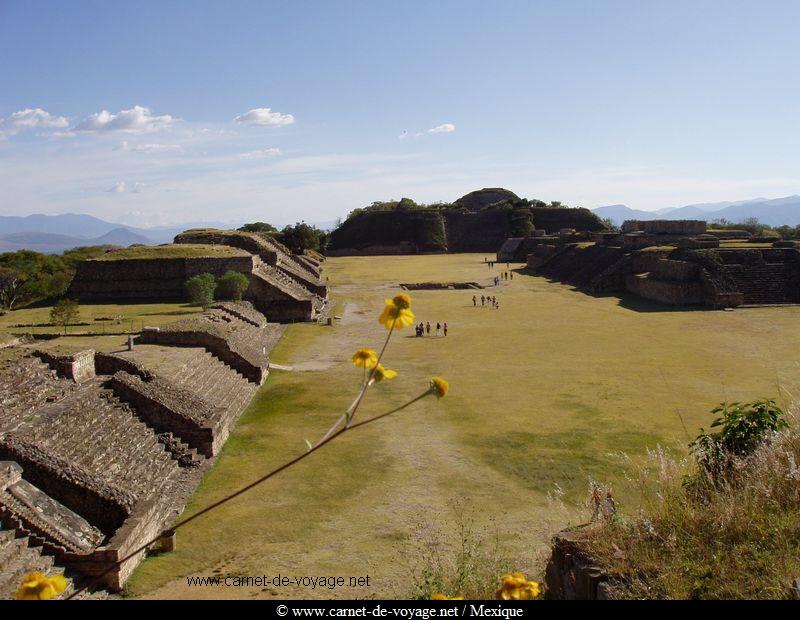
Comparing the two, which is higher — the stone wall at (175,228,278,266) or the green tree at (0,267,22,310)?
the stone wall at (175,228,278,266)

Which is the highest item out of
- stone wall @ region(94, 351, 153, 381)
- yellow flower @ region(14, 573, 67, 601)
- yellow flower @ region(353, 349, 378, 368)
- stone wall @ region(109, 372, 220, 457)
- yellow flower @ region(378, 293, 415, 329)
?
yellow flower @ region(378, 293, 415, 329)

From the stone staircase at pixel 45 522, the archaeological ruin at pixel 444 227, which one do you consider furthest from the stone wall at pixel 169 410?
the archaeological ruin at pixel 444 227

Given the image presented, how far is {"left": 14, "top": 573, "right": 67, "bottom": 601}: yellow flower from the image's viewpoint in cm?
196

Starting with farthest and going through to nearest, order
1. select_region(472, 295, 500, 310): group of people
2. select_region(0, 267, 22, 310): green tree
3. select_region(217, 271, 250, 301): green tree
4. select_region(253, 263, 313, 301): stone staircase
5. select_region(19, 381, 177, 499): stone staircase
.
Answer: select_region(472, 295, 500, 310): group of people → select_region(253, 263, 313, 301): stone staircase → select_region(0, 267, 22, 310): green tree → select_region(217, 271, 250, 301): green tree → select_region(19, 381, 177, 499): stone staircase

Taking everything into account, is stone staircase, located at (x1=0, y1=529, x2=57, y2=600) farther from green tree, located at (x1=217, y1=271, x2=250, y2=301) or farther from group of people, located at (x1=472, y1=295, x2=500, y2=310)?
group of people, located at (x1=472, y1=295, x2=500, y2=310)

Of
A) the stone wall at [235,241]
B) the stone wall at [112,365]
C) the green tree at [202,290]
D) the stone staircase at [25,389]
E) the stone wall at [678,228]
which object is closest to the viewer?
the stone staircase at [25,389]

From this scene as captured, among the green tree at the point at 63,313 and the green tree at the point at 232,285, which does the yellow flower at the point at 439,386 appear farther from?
the green tree at the point at 232,285

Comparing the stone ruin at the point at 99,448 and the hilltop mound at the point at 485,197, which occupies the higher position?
the hilltop mound at the point at 485,197

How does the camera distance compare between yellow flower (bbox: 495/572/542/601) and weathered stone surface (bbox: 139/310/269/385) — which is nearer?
yellow flower (bbox: 495/572/542/601)

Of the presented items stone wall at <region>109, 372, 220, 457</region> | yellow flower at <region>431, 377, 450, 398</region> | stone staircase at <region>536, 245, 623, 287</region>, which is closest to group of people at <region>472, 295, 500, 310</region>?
stone staircase at <region>536, 245, 623, 287</region>

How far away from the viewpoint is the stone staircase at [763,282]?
29656mm

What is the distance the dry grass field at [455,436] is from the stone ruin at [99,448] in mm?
564

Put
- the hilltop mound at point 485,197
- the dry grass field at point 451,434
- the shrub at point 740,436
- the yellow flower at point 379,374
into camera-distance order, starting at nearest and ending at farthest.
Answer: the yellow flower at point 379,374
the shrub at point 740,436
the dry grass field at point 451,434
the hilltop mound at point 485,197

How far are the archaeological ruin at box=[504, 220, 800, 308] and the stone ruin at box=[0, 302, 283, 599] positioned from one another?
23.5 meters
